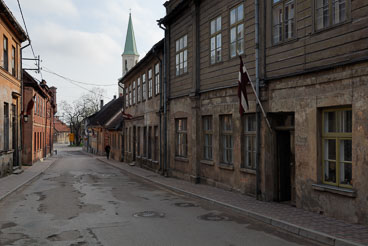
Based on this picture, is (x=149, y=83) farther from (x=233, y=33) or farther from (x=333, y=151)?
(x=333, y=151)

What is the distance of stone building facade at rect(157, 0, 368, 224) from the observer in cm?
842

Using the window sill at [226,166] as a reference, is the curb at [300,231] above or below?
below

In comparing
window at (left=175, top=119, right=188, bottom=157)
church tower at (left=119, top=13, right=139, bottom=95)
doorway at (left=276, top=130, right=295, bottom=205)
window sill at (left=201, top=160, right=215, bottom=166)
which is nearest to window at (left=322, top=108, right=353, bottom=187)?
doorway at (left=276, top=130, right=295, bottom=205)

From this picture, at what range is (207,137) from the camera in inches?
614

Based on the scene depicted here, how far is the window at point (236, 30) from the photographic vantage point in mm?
12867

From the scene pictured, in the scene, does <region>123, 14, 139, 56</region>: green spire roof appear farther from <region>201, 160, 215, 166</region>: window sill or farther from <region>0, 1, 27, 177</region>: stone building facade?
<region>201, 160, 215, 166</region>: window sill

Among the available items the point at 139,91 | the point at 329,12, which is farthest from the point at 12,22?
the point at 329,12

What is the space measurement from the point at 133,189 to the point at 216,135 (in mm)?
4075

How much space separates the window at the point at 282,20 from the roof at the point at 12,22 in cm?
1299

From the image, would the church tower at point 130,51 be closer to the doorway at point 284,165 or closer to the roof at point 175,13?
the roof at point 175,13

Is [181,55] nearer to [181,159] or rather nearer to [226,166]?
[181,159]

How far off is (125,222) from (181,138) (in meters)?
9.34

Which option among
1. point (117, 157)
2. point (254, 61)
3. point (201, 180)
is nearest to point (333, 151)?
point (254, 61)

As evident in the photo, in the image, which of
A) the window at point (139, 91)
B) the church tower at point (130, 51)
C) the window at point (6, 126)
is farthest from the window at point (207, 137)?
the church tower at point (130, 51)
